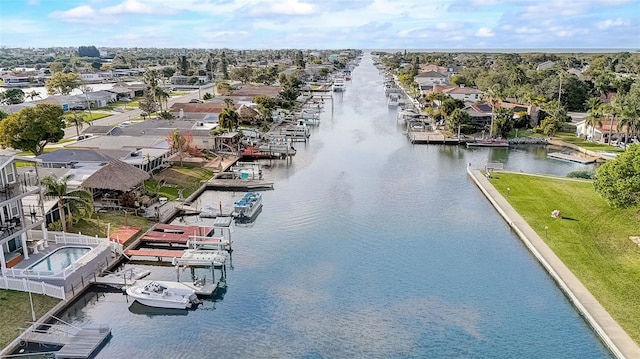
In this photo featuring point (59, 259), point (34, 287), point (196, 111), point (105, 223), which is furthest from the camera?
point (196, 111)

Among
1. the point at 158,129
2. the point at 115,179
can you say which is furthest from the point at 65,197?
the point at 158,129

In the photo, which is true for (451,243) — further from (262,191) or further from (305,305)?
(262,191)

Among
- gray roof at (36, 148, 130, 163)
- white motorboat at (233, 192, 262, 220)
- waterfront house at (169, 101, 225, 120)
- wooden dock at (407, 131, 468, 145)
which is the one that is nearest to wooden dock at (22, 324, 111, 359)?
white motorboat at (233, 192, 262, 220)

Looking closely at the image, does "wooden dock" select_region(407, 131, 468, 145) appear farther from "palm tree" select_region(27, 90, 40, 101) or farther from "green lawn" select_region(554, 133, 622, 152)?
"palm tree" select_region(27, 90, 40, 101)

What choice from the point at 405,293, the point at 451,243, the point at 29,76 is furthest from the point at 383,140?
the point at 29,76

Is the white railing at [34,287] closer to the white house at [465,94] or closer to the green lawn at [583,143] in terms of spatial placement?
the green lawn at [583,143]

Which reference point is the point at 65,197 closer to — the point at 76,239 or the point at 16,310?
the point at 76,239
